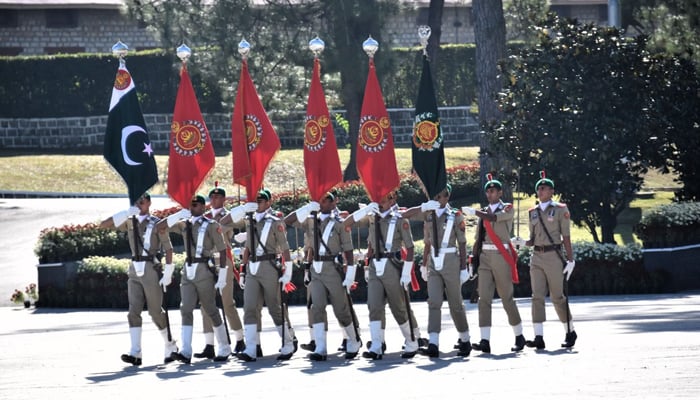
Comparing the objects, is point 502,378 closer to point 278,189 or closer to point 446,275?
point 446,275

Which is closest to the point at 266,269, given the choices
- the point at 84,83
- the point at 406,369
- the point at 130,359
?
the point at 130,359

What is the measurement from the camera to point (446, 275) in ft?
49.6

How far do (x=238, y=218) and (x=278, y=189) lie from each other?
62.1ft

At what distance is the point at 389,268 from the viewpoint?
1537 cm

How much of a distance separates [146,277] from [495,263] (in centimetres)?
387

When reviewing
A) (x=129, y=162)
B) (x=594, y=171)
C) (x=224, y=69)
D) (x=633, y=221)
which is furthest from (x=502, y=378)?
(x=224, y=69)

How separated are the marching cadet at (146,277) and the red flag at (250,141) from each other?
1420mm

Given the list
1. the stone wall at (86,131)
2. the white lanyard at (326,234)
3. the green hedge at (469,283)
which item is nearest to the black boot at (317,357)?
the white lanyard at (326,234)

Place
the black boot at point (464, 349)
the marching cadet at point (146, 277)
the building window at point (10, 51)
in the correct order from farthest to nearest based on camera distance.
Result: the building window at point (10, 51) → the marching cadet at point (146, 277) → the black boot at point (464, 349)

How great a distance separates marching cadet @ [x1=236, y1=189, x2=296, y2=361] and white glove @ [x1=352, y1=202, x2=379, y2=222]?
836 millimetres

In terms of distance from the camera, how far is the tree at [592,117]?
2405 cm

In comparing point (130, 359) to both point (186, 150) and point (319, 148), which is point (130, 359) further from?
point (319, 148)

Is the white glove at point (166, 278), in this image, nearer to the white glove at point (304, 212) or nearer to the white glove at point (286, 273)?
the white glove at point (286, 273)

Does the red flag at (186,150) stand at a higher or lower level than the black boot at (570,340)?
higher
